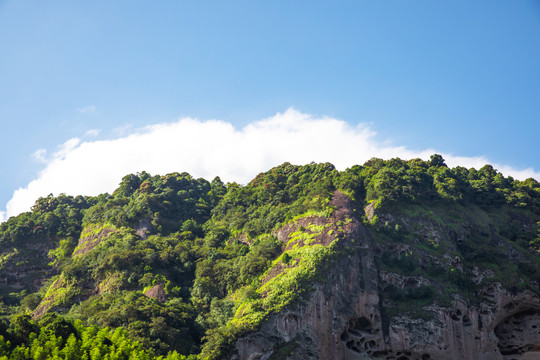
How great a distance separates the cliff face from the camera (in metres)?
39.4

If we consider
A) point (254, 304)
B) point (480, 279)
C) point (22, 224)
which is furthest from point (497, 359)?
point (22, 224)

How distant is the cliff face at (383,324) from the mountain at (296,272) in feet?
0.37

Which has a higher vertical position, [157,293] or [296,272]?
[296,272]

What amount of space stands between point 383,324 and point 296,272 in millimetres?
9010

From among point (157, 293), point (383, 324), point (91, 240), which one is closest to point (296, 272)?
point (383, 324)

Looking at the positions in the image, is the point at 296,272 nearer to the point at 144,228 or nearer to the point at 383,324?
the point at 383,324

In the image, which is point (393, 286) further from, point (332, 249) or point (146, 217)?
point (146, 217)

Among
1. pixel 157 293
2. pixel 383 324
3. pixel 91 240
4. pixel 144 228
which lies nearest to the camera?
pixel 383 324

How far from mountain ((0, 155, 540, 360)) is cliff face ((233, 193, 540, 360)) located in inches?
4.4

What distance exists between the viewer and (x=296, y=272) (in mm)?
43094

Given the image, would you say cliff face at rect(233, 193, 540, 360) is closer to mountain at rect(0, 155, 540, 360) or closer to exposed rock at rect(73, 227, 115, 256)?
mountain at rect(0, 155, 540, 360)

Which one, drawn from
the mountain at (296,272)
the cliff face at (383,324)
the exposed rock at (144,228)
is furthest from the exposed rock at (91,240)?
the cliff face at (383,324)

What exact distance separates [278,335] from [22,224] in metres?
41.4

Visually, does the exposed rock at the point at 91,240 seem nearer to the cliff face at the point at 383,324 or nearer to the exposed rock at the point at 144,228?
the exposed rock at the point at 144,228
